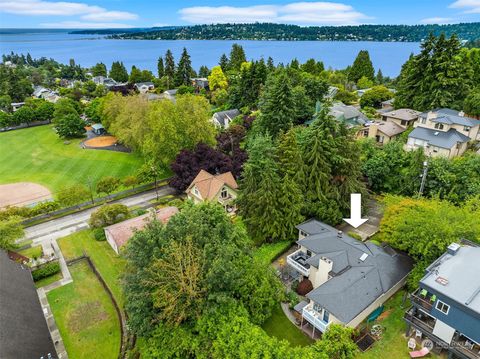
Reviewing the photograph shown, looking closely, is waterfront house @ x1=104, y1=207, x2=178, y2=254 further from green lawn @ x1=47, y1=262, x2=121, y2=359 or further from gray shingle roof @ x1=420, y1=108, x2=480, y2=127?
gray shingle roof @ x1=420, y1=108, x2=480, y2=127

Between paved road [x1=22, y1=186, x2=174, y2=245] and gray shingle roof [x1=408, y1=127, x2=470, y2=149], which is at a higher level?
gray shingle roof [x1=408, y1=127, x2=470, y2=149]

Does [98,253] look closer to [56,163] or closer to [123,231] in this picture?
[123,231]

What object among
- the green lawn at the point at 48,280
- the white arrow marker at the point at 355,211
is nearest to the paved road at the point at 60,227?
the green lawn at the point at 48,280

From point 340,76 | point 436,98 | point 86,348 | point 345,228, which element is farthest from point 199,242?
point 340,76

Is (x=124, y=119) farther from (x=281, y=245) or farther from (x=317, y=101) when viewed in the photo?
(x=281, y=245)

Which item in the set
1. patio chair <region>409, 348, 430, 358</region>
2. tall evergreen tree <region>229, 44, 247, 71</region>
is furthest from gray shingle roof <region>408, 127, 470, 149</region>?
tall evergreen tree <region>229, 44, 247, 71</region>

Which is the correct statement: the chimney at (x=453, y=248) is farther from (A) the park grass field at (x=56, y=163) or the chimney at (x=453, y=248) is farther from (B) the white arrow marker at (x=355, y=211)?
(A) the park grass field at (x=56, y=163)

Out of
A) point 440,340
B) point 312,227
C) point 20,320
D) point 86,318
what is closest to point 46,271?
point 86,318
